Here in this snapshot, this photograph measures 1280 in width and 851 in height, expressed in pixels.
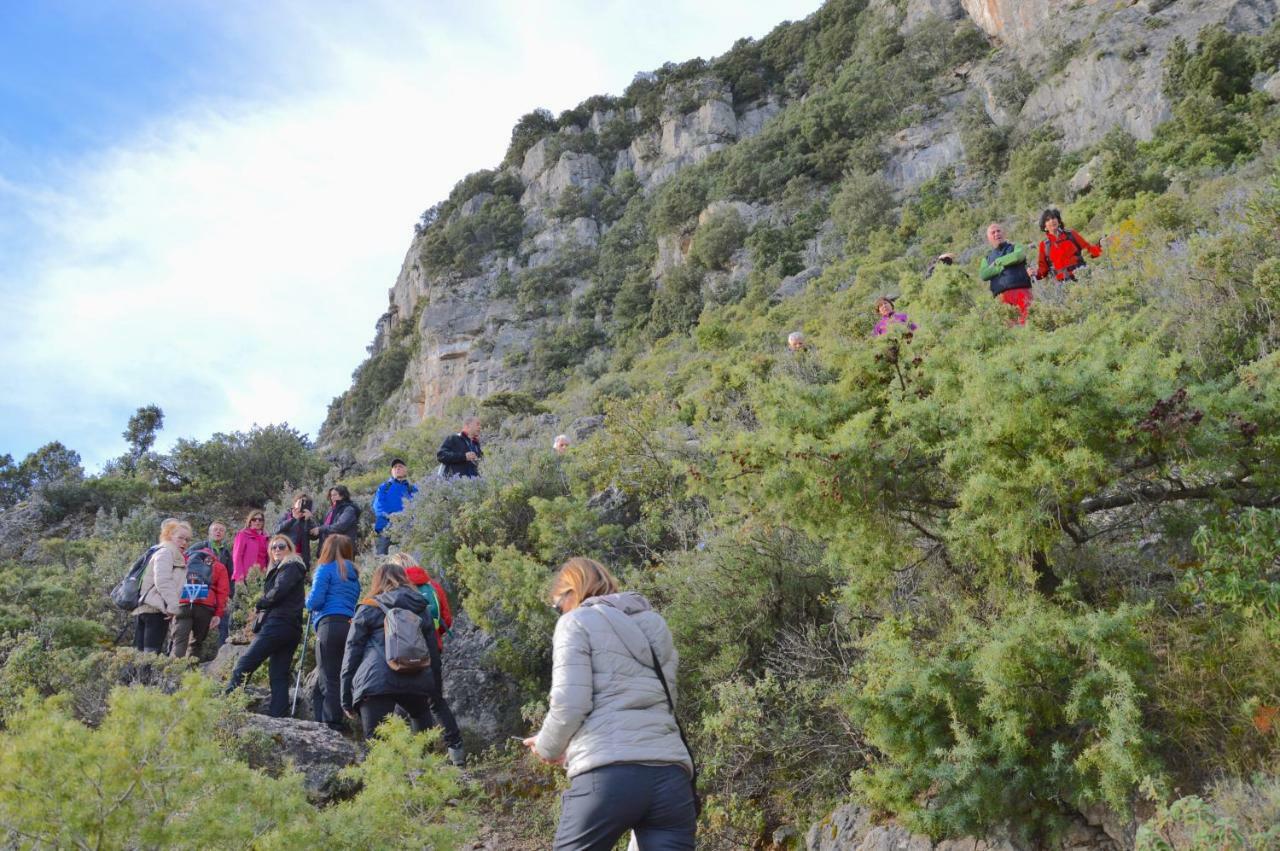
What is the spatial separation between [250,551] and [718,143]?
34833 mm

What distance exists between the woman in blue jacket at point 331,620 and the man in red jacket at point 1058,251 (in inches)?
252

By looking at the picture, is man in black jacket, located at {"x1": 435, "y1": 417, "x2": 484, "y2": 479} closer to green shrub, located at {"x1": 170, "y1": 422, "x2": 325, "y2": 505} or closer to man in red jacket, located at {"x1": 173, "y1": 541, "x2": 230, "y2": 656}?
man in red jacket, located at {"x1": 173, "y1": 541, "x2": 230, "y2": 656}

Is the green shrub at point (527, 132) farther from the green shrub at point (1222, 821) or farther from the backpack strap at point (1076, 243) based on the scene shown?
the green shrub at point (1222, 821)

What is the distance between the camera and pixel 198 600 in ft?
23.1

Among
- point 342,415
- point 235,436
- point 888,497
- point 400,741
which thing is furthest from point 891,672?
point 342,415

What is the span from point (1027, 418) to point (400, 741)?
2.59 metres

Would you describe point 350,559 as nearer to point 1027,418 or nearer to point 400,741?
point 400,741

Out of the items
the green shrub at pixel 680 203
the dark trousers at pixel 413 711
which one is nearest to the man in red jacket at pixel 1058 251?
the dark trousers at pixel 413 711

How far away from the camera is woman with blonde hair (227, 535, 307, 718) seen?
609 cm

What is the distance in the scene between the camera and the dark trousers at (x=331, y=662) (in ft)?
19.2

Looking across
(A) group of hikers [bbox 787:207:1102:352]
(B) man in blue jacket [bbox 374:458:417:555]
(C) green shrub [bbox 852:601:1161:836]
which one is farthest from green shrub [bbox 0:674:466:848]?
(B) man in blue jacket [bbox 374:458:417:555]

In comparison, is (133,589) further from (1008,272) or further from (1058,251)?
(1058,251)

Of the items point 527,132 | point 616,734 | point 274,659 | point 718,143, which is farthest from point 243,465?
point 527,132

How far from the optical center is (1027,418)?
10.8 ft
